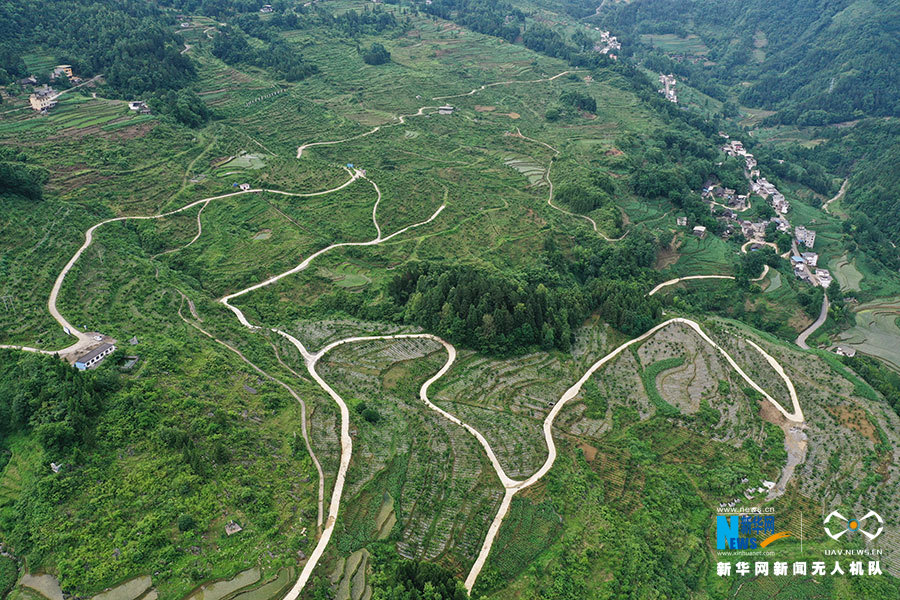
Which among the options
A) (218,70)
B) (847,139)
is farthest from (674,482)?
(847,139)

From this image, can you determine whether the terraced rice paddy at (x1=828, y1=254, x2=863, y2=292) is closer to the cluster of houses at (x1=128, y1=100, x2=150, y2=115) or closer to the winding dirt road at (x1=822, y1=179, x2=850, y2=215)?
the winding dirt road at (x1=822, y1=179, x2=850, y2=215)

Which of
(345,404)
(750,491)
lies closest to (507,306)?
(345,404)

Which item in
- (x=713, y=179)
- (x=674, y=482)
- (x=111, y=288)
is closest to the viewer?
(x=674, y=482)

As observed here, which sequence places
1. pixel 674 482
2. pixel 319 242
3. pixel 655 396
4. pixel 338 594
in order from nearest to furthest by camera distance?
Result: 1. pixel 338 594
2. pixel 674 482
3. pixel 655 396
4. pixel 319 242

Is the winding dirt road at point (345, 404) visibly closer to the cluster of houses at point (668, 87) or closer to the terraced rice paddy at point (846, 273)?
the terraced rice paddy at point (846, 273)

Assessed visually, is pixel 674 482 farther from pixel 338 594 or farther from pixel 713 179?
pixel 713 179
